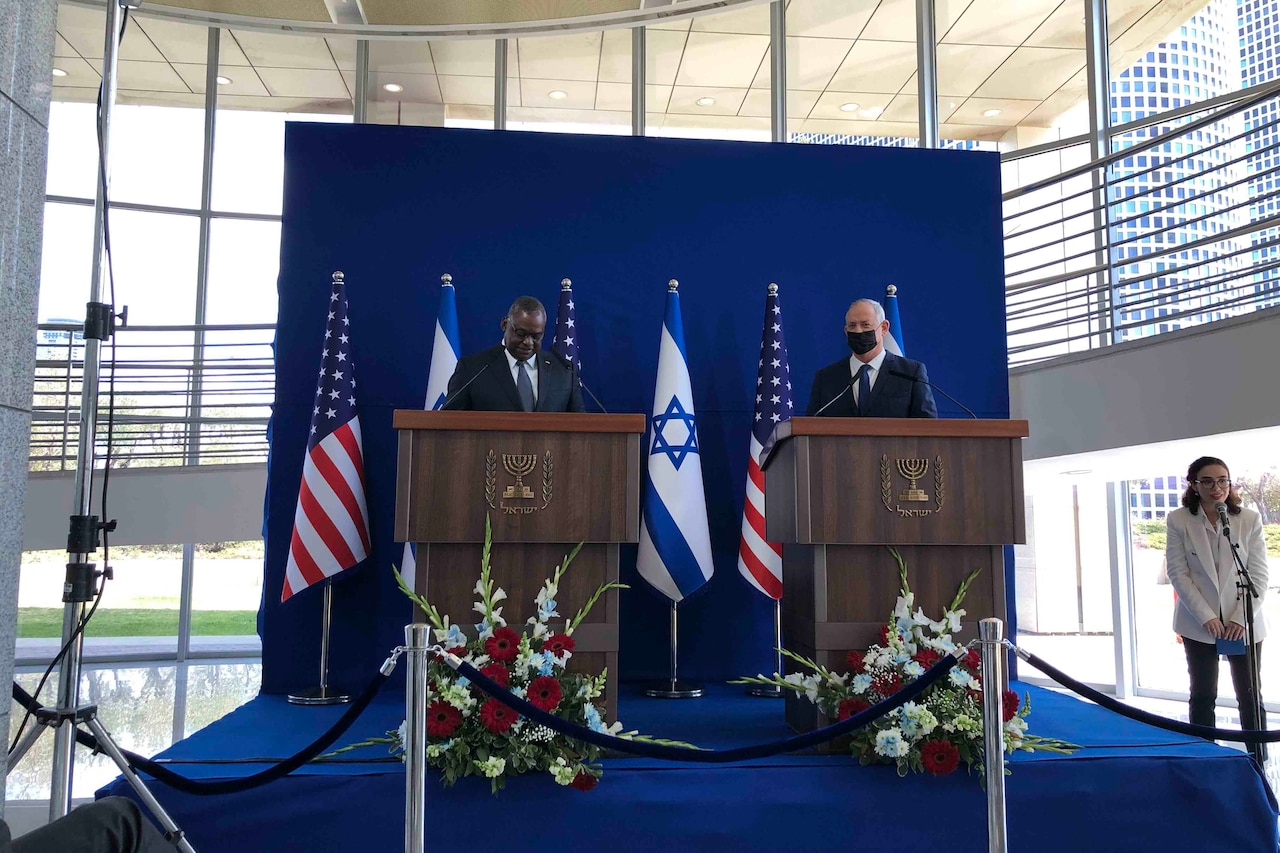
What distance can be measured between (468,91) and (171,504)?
15.0ft

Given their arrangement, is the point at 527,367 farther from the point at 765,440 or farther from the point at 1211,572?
the point at 1211,572

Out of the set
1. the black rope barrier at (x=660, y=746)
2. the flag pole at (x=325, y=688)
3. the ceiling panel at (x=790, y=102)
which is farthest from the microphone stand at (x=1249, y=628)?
the ceiling panel at (x=790, y=102)

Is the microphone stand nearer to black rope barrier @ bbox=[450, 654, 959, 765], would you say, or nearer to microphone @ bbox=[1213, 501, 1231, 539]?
microphone @ bbox=[1213, 501, 1231, 539]

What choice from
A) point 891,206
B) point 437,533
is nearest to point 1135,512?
point 891,206

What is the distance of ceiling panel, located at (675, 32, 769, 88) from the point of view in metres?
8.95

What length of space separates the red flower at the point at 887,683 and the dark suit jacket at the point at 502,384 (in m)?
1.45

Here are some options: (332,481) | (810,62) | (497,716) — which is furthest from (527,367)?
(810,62)

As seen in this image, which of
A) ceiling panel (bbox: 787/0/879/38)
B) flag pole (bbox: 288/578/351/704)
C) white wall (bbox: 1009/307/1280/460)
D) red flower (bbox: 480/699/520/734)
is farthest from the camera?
ceiling panel (bbox: 787/0/879/38)

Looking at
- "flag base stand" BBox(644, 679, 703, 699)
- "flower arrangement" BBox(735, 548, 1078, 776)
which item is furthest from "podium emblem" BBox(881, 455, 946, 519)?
"flag base stand" BBox(644, 679, 703, 699)

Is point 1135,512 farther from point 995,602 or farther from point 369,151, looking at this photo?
point 369,151

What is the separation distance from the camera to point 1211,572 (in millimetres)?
4602

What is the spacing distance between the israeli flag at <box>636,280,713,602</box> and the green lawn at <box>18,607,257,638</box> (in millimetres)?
6672

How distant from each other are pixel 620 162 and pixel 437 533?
2.63m

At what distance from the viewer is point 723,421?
4.86 meters
